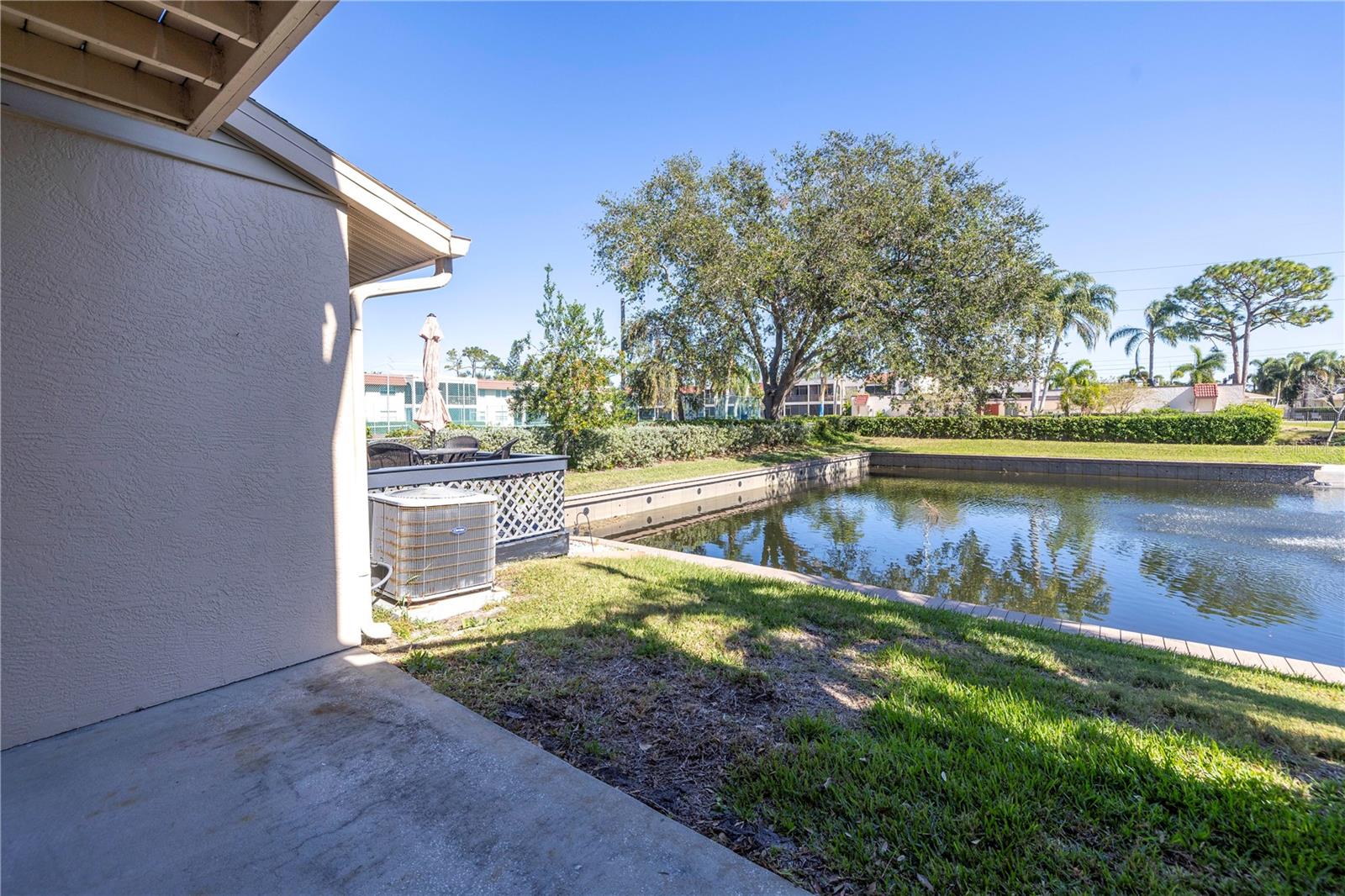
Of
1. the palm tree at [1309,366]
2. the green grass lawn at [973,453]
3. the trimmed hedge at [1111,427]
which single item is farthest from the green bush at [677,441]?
the palm tree at [1309,366]

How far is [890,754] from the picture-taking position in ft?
6.61

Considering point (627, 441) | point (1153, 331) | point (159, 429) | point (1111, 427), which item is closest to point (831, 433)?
point (1111, 427)

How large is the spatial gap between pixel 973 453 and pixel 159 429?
21587mm

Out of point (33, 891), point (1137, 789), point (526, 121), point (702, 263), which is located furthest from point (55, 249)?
point (702, 263)

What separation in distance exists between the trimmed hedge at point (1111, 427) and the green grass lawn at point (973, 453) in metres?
0.51

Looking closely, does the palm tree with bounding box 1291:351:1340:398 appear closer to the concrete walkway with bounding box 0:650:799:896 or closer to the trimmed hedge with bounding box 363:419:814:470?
the trimmed hedge with bounding box 363:419:814:470

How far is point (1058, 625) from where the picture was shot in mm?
4254

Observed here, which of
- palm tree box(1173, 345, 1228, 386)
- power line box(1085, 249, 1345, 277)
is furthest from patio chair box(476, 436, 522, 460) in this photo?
palm tree box(1173, 345, 1228, 386)

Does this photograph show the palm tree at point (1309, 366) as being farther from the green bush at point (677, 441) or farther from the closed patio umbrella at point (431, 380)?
the closed patio umbrella at point (431, 380)

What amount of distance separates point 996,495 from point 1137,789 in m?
13.2

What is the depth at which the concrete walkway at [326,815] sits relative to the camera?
1476 mm

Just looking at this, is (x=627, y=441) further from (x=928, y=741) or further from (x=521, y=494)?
(x=928, y=741)

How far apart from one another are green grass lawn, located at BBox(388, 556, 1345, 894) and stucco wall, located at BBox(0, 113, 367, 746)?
88 centimetres

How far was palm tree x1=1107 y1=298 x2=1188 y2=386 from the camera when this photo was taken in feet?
123
